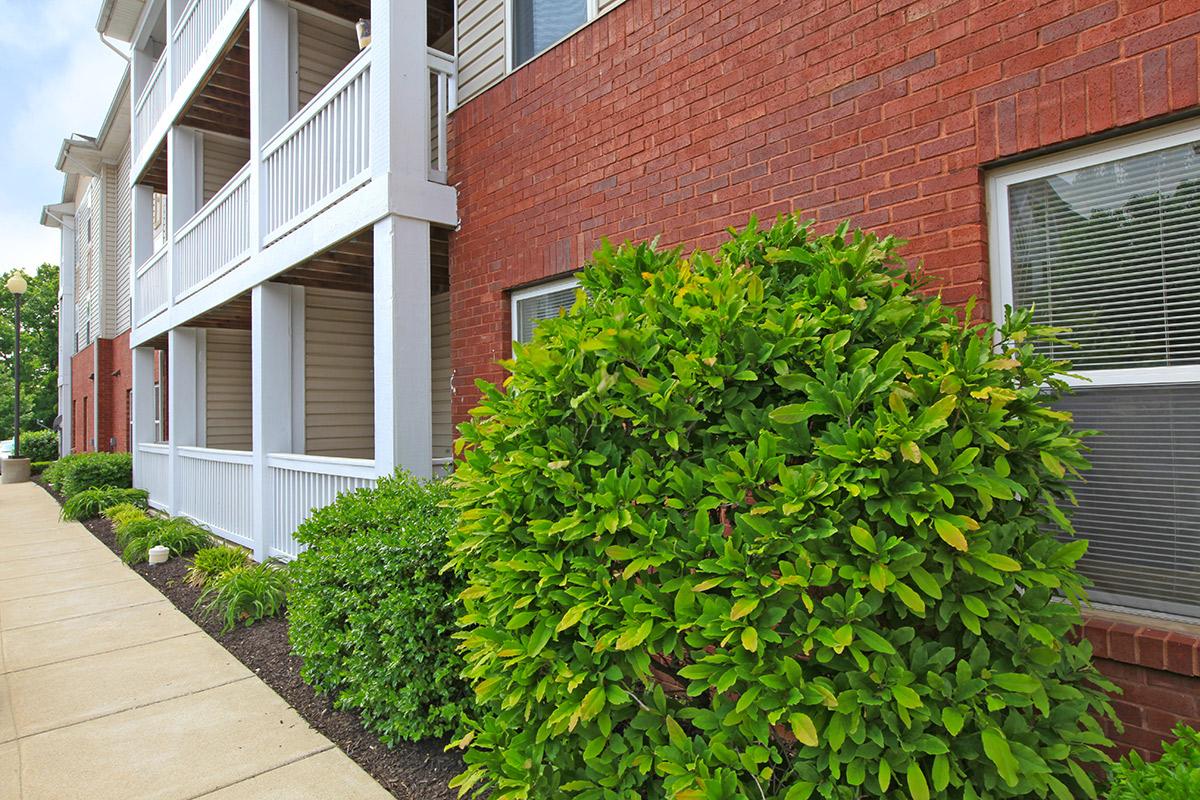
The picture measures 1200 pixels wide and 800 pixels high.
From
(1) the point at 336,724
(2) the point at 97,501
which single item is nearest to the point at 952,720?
(1) the point at 336,724

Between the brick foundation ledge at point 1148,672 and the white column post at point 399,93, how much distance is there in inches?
192

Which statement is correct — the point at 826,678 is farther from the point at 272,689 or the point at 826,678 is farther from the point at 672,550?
the point at 272,689

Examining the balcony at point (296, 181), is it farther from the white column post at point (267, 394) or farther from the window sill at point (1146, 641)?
the window sill at point (1146, 641)

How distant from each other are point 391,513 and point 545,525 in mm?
2010

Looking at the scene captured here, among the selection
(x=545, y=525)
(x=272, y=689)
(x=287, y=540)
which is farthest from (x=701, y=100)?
(x=287, y=540)

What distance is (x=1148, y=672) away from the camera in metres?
2.40

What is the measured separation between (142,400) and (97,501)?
1870 millimetres

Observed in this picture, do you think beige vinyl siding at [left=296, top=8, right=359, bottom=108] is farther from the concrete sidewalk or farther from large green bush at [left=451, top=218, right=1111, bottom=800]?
large green bush at [left=451, top=218, right=1111, bottom=800]

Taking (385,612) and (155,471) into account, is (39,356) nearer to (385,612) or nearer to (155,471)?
(155,471)

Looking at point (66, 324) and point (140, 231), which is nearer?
point (140, 231)

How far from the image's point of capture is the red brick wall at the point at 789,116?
259 centimetres

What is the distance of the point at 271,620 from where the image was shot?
18.6ft

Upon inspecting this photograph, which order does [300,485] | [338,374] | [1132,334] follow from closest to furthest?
[1132,334], [300,485], [338,374]

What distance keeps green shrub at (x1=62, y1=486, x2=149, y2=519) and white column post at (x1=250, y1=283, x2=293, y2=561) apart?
5982mm
